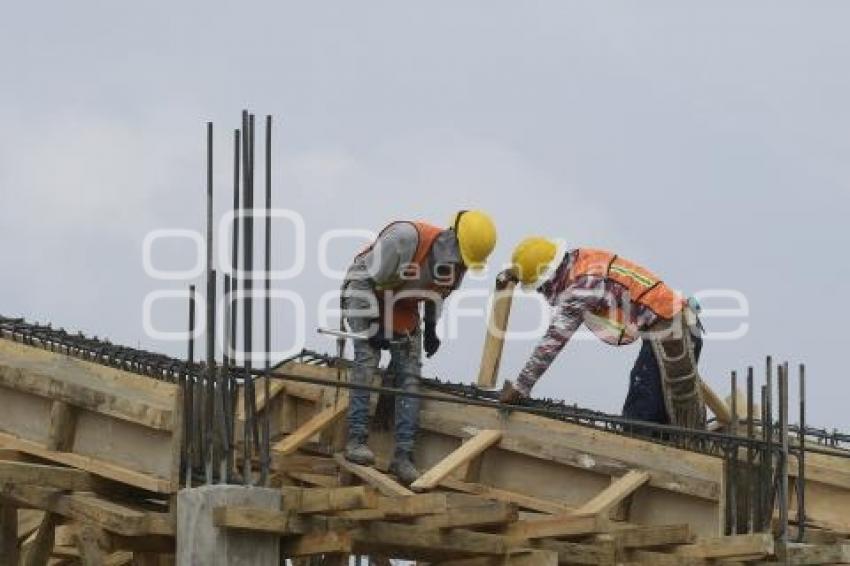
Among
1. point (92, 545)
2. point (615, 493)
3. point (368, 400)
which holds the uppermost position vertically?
point (368, 400)

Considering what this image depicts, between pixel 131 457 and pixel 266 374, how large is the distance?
1.18 metres

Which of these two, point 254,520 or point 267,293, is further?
point 267,293

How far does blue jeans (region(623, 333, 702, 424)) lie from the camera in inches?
674

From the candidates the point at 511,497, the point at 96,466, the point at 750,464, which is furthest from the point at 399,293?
the point at 96,466

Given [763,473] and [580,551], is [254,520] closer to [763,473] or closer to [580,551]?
[580,551]

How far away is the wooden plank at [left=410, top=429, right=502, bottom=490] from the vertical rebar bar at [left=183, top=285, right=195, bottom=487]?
2.40 metres

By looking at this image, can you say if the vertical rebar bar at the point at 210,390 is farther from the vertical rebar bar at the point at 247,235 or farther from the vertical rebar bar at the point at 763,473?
the vertical rebar bar at the point at 763,473

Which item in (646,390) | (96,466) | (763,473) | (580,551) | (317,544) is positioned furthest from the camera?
(646,390)

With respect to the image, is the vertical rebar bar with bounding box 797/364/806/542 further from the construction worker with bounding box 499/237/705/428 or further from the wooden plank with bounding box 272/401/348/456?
the wooden plank with bounding box 272/401/348/456

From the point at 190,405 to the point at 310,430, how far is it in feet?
9.97

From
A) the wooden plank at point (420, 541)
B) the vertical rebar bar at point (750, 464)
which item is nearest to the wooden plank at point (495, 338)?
the vertical rebar bar at point (750, 464)

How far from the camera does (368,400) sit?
16281 millimetres

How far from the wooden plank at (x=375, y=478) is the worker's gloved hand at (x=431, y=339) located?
3.33 ft

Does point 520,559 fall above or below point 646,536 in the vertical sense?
below
